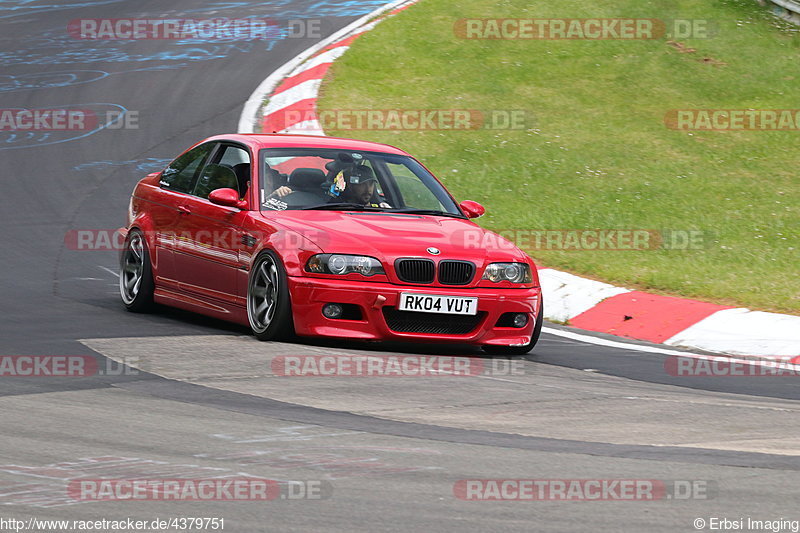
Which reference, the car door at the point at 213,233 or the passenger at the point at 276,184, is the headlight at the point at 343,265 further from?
the passenger at the point at 276,184

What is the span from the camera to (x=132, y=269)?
32.6 feet

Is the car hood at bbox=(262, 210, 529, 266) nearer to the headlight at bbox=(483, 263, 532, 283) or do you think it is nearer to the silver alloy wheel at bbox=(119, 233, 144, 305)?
the headlight at bbox=(483, 263, 532, 283)

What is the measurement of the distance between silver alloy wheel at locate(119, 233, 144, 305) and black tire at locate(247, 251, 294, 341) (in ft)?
5.21

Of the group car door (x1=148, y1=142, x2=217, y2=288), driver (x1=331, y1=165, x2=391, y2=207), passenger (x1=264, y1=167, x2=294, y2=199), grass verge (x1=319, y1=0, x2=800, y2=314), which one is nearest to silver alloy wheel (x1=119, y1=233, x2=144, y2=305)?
car door (x1=148, y1=142, x2=217, y2=288)

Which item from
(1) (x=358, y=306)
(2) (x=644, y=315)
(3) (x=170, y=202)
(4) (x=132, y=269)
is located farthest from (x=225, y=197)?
(2) (x=644, y=315)

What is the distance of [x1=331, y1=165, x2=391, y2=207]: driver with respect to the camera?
30.0 feet

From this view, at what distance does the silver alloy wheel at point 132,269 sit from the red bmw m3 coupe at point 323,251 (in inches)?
0.5

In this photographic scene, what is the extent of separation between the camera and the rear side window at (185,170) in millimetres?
9852

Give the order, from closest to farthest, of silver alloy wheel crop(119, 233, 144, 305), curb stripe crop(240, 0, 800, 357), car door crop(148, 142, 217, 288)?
curb stripe crop(240, 0, 800, 357), car door crop(148, 142, 217, 288), silver alloy wheel crop(119, 233, 144, 305)

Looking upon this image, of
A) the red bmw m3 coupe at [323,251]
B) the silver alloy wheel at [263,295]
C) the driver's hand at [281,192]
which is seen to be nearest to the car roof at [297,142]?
the red bmw m3 coupe at [323,251]

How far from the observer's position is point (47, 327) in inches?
340

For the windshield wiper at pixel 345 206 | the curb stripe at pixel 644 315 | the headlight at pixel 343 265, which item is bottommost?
the curb stripe at pixel 644 315

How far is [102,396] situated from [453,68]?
1286cm

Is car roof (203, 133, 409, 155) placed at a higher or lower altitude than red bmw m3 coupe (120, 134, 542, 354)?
higher
